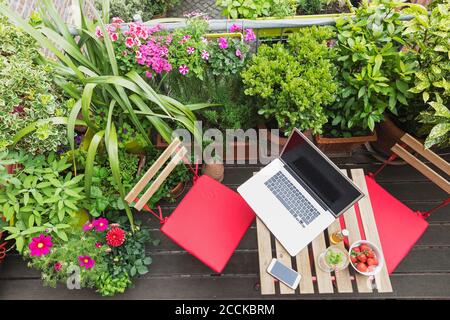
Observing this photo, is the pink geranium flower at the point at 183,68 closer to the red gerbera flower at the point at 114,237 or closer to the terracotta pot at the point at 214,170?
the terracotta pot at the point at 214,170

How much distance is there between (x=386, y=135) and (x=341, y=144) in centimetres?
36

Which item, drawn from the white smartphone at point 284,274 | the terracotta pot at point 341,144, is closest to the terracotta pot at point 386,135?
the terracotta pot at point 341,144

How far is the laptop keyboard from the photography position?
1.92 metres

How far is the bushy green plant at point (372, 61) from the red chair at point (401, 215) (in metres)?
0.31

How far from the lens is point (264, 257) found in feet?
6.16

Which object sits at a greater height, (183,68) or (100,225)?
(183,68)

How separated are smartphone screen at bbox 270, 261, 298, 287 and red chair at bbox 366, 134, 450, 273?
0.63 m

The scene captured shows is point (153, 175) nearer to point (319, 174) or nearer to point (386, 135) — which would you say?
point (319, 174)

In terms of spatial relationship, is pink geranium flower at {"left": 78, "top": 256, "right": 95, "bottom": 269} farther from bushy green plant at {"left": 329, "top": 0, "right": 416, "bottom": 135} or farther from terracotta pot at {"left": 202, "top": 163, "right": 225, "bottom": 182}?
bushy green plant at {"left": 329, "top": 0, "right": 416, "bottom": 135}

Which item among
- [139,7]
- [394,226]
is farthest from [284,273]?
[139,7]

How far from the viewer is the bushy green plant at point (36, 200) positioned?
74.8 inches

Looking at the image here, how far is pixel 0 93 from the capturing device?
5.79 ft
